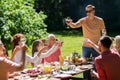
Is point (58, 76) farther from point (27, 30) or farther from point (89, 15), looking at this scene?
point (27, 30)

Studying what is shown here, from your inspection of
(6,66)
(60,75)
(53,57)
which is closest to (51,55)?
(53,57)

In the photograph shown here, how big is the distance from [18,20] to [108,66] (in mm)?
9685

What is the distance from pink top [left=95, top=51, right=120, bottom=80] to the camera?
6004 mm

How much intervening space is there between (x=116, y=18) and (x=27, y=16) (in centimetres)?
971

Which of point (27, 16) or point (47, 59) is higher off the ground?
point (27, 16)

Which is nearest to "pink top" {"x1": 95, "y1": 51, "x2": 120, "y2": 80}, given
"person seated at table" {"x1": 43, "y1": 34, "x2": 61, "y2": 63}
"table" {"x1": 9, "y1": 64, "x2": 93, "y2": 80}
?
"table" {"x1": 9, "y1": 64, "x2": 93, "y2": 80}

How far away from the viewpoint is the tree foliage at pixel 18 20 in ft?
48.6

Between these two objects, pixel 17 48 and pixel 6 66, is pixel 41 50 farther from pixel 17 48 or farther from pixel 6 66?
pixel 6 66

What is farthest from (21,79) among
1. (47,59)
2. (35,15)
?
(35,15)

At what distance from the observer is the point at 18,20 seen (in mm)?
15312

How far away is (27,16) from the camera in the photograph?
15.8m

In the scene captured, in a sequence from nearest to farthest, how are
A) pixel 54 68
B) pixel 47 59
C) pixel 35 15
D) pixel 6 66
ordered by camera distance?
pixel 6 66 < pixel 54 68 < pixel 47 59 < pixel 35 15

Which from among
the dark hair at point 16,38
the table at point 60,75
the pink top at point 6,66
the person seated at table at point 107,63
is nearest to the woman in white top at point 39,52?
the dark hair at point 16,38

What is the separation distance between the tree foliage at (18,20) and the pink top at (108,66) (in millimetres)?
8939
